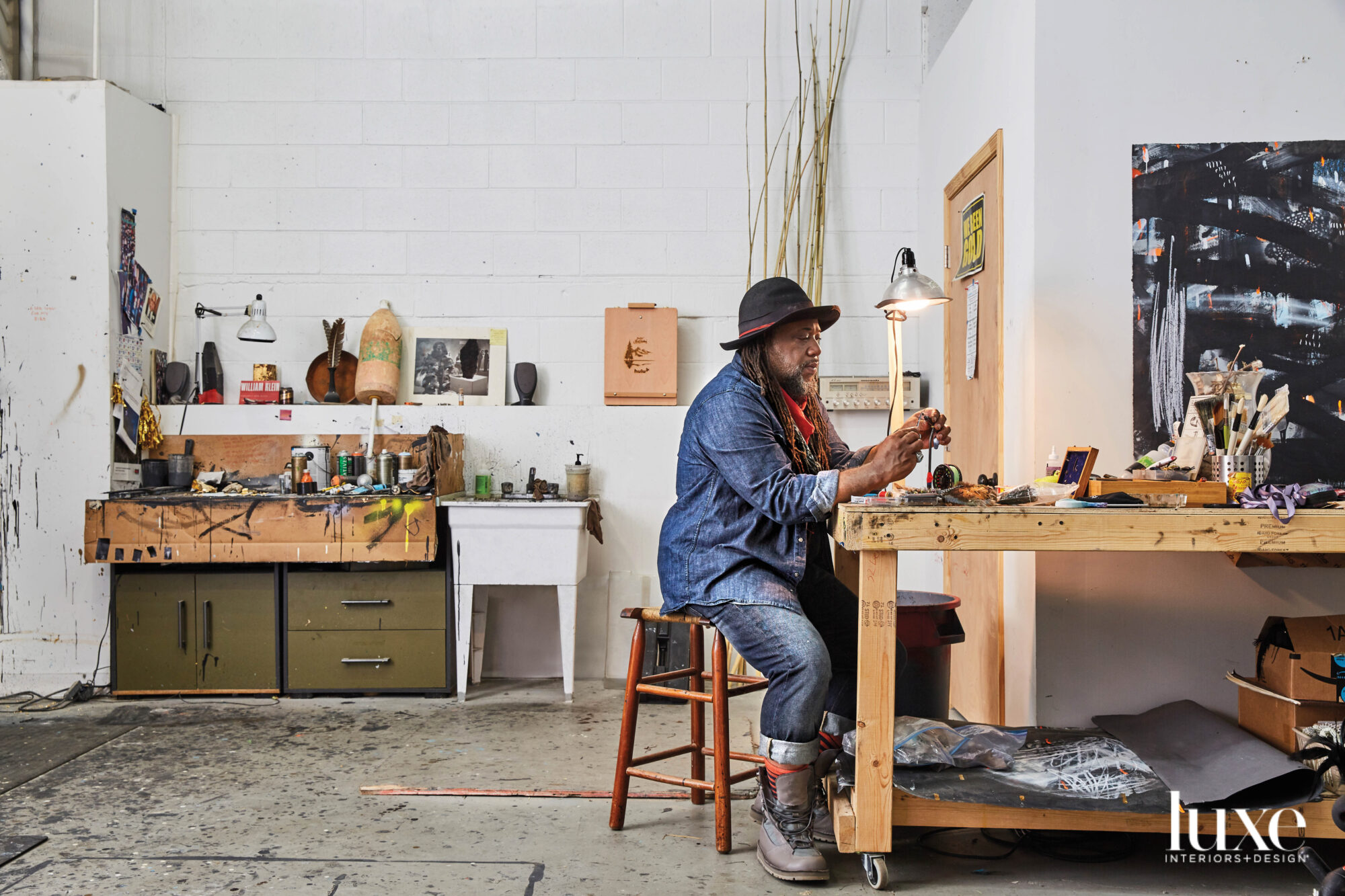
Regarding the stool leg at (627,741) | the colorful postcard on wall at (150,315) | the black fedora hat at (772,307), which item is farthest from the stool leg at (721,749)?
the colorful postcard on wall at (150,315)

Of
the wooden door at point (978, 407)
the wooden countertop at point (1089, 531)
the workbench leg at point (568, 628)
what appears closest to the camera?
the wooden countertop at point (1089, 531)

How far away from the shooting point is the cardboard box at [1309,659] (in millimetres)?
2260

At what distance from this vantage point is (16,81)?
4.22 metres

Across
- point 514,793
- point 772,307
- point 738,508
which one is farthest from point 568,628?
point 772,307

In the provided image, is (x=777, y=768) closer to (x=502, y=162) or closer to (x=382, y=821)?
(x=382, y=821)

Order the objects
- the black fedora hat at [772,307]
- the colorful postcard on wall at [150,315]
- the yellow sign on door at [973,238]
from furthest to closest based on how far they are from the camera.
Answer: the colorful postcard on wall at [150,315]
the yellow sign on door at [973,238]
the black fedora hat at [772,307]

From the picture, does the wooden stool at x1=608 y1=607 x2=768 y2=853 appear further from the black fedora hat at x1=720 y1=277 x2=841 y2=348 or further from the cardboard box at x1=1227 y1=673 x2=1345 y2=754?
the cardboard box at x1=1227 y1=673 x2=1345 y2=754

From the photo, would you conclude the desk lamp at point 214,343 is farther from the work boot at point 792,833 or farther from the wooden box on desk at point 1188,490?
the wooden box on desk at point 1188,490

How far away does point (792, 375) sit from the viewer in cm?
264

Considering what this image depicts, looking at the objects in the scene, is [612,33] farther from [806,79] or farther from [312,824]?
[312,824]

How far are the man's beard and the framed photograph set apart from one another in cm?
228

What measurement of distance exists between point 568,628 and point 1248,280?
9.38 ft

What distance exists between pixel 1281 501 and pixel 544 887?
194 centimetres

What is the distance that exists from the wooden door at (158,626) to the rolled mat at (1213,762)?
359 cm
